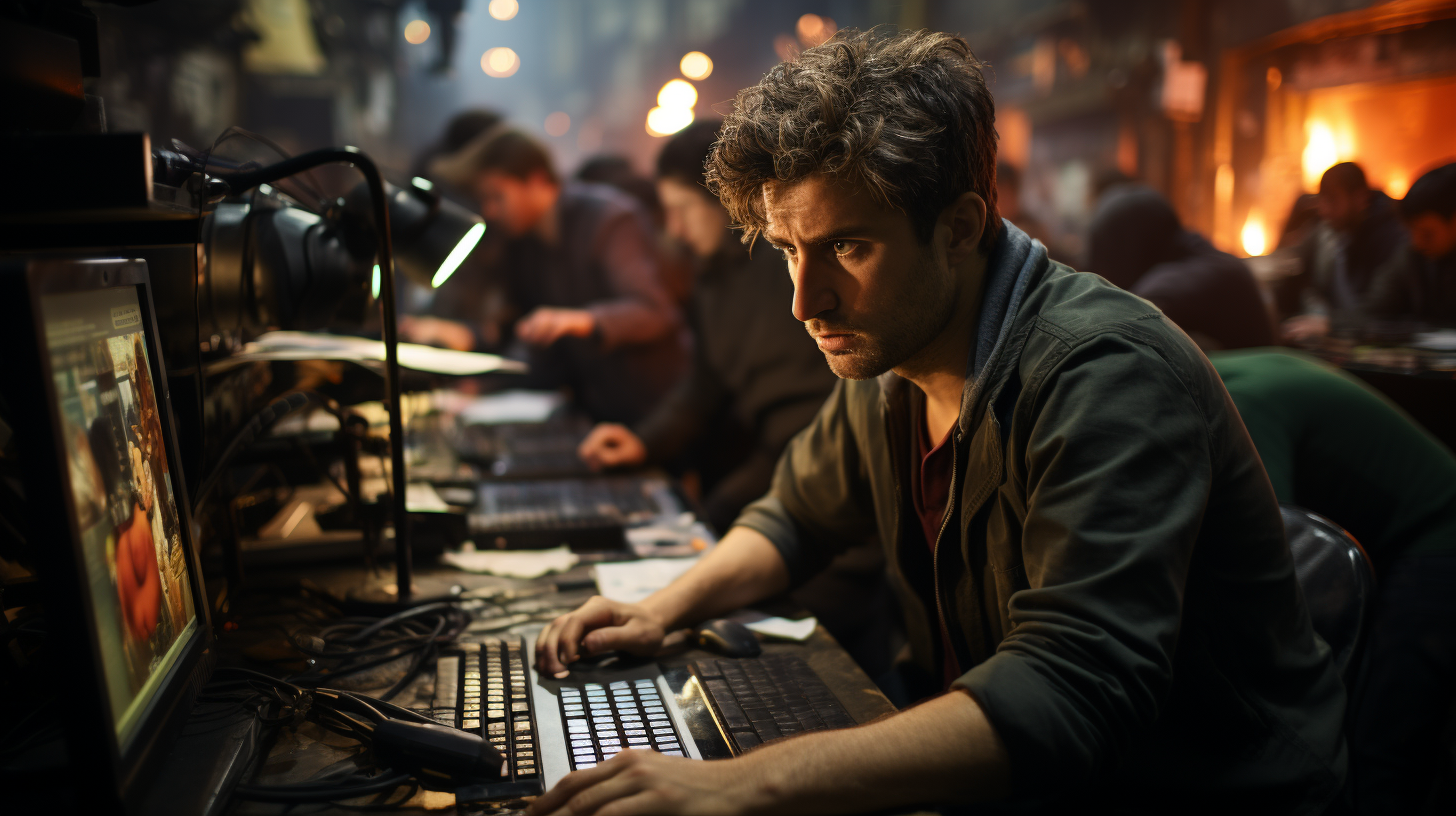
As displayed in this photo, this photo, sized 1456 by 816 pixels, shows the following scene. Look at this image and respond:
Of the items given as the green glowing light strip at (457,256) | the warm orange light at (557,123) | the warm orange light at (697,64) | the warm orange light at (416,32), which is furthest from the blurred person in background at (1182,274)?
the warm orange light at (557,123)

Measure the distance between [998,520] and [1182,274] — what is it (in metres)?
2.18

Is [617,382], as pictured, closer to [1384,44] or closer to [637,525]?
[637,525]

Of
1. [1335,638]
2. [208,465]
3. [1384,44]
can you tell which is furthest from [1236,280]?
[208,465]

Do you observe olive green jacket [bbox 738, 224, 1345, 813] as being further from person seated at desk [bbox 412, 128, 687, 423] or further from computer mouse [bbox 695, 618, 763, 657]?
person seated at desk [bbox 412, 128, 687, 423]

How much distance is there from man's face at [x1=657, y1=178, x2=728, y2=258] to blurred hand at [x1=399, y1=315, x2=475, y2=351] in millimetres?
1416

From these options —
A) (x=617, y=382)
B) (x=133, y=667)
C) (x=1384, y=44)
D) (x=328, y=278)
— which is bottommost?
(x=617, y=382)

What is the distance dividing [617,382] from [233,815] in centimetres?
275

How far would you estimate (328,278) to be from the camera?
1394mm

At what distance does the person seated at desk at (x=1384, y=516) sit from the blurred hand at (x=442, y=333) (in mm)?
2951

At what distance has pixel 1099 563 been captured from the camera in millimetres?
→ 818

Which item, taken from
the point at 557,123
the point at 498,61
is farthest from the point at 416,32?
the point at 557,123

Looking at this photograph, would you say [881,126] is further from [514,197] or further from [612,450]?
[514,197]

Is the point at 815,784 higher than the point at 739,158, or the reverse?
the point at 739,158

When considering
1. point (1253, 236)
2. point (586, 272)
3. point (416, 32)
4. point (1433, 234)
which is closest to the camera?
point (1433, 234)
